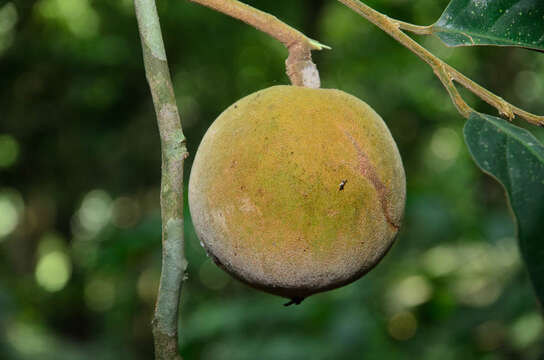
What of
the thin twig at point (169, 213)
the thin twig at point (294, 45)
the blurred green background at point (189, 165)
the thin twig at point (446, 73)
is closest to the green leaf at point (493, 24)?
the thin twig at point (446, 73)

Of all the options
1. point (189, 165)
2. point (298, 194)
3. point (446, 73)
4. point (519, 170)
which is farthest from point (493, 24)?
point (189, 165)

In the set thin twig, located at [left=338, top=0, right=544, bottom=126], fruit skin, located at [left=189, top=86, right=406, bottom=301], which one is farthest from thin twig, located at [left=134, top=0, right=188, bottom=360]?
thin twig, located at [left=338, top=0, right=544, bottom=126]

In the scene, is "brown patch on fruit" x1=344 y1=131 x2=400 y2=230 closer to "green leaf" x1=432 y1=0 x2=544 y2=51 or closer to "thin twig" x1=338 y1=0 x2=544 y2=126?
"thin twig" x1=338 y1=0 x2=544 y2=126

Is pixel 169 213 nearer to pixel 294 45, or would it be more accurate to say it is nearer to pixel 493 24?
pixel 294 45

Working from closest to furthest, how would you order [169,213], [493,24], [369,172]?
[169,213] < [369,172] < [493,24]

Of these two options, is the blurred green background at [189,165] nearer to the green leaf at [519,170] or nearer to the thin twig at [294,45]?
the thin twig at [294,45]
